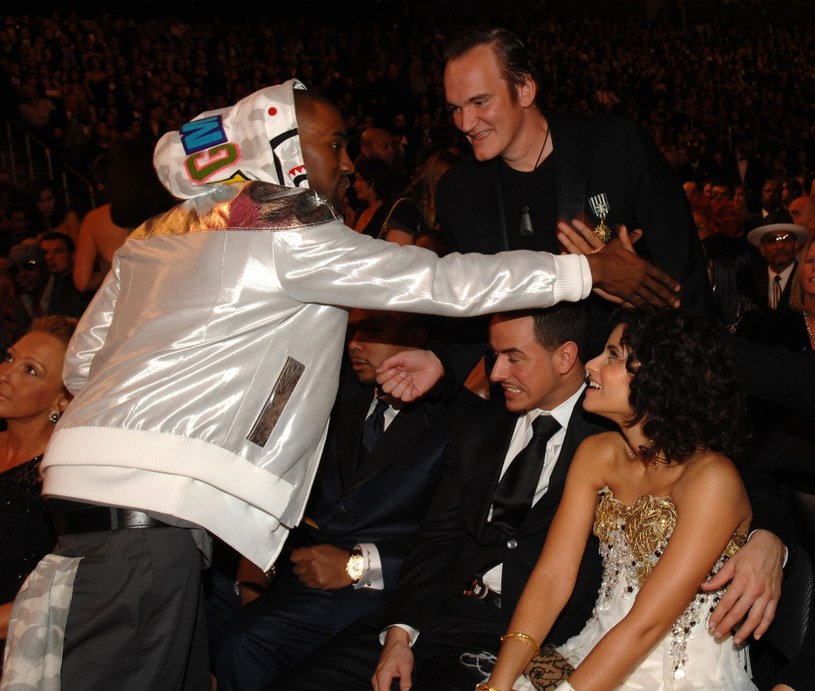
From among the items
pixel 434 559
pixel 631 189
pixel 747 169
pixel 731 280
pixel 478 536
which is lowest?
pixel 747 169

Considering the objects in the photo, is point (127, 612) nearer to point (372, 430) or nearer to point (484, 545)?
point (484, 545)

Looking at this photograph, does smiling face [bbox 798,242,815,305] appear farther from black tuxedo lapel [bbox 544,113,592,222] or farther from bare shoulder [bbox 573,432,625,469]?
bare shoulder [bbox 573,432,625,469]

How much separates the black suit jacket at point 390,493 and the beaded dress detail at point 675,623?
0.92m

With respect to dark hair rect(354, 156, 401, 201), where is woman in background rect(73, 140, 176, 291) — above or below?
above

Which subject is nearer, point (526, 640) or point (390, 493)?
point (526, 640)

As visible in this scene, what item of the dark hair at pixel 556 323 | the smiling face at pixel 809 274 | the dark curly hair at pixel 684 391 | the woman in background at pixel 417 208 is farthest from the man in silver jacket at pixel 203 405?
the woman in background at pixel 417 208

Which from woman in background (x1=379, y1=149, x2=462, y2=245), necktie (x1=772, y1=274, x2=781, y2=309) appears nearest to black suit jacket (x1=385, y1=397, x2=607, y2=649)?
woman in background (x1=379, y1=149, x2=462, y2=245)

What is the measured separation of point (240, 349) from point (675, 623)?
50.7 inches

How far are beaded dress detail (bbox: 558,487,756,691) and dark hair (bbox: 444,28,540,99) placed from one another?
1389mm

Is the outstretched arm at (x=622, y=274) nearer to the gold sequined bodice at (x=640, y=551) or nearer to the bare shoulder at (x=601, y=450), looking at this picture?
the bare shoulder at (x=601, y=450)

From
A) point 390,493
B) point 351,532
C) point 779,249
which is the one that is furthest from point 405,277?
point 779,249

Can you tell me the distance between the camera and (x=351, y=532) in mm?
3301

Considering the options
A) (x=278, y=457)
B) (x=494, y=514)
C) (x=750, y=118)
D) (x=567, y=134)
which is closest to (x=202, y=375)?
(x=278, y=457)

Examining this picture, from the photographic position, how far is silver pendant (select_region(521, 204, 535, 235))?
3.06 metres
